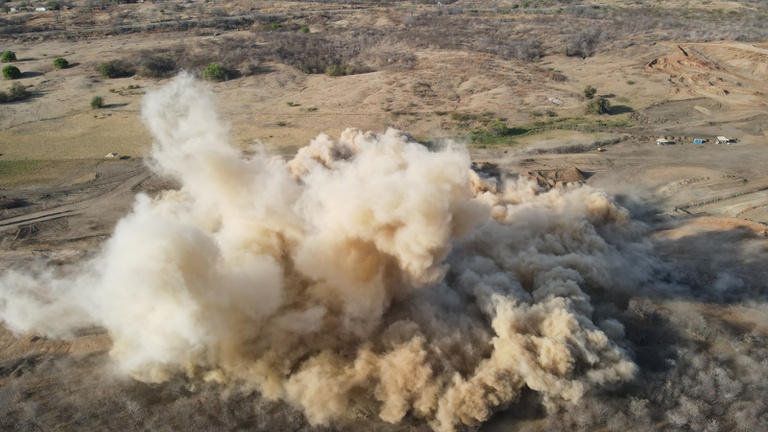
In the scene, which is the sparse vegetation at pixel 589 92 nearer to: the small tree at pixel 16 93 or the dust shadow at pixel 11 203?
the dust shadow at pixel 11 203

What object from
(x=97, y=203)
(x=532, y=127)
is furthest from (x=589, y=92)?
(x=97, y=203)

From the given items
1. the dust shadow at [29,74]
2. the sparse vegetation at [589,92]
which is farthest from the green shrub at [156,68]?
the sparse vegetation at [589,92]

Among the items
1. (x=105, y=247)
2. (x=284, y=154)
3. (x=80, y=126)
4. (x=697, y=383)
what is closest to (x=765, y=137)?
(x=697, y=383)

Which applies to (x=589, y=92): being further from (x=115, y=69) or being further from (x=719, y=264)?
(x=115, y=69)

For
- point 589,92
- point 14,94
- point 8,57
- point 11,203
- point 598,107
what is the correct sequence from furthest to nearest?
point 8,57, point 589,92, point 14,94, point 598,107, point 11,203

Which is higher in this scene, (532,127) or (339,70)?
(339,70)

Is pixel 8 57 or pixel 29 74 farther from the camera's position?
pixel 8 57
